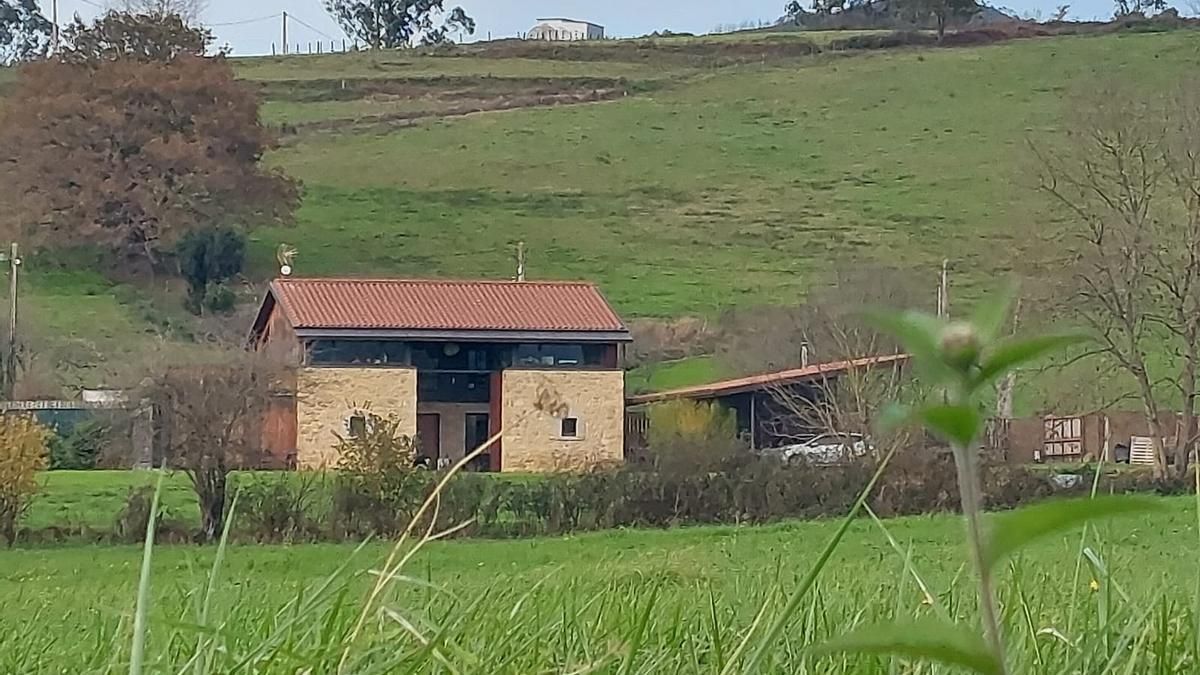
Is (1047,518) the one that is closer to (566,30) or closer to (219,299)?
(219,299)

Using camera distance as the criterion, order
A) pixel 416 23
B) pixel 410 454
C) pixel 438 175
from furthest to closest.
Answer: pixel 416 23, pixel 438 175, pixel 410 454

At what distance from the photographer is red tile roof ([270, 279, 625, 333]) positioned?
2803cm

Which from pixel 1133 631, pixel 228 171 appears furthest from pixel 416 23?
pixel 1133 631

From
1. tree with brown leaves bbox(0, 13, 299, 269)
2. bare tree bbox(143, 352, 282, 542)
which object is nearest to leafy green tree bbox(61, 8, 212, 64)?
tree with brown leaves bbox(0, 13, 299, 269)

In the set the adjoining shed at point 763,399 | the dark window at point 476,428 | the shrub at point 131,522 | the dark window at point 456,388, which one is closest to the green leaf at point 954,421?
the shrub at point 131,522

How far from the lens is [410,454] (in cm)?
2158

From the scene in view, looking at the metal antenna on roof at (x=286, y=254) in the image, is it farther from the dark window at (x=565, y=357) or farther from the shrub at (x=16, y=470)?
the shrub at (x=16, y=470)

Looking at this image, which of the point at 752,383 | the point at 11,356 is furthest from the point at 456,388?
the point at 11,356

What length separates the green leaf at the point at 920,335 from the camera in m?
0.45

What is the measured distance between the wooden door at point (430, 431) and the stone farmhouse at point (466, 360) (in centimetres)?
2

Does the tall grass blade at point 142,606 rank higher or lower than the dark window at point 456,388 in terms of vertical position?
higher

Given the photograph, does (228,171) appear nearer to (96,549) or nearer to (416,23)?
(96,549)

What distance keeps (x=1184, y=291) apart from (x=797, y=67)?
3870cm

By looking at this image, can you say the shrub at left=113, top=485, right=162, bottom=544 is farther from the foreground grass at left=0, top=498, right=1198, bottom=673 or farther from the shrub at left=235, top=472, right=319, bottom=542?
the foreground grass at left=0, top=498, right=1198, bottom=673
